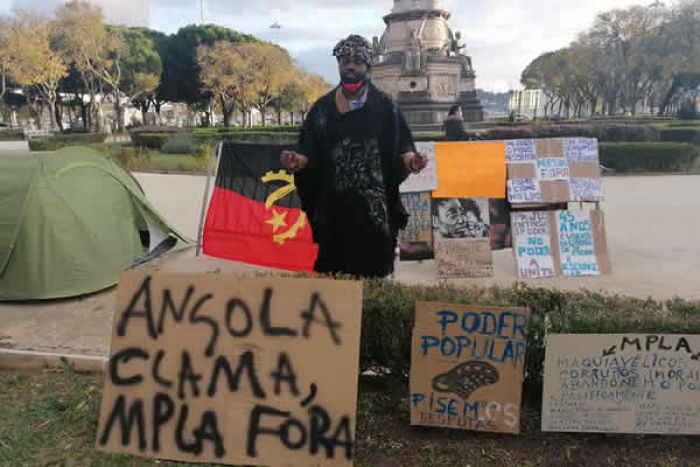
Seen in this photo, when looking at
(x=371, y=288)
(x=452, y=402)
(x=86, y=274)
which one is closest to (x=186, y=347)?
(x=371, y=288)

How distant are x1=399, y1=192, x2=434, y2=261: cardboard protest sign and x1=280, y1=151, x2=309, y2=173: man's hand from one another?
3533 millimetres

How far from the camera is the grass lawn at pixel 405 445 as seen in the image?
294 cm

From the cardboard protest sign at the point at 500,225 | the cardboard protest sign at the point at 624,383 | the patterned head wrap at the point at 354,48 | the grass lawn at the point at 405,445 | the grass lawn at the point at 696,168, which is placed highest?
the patterned head wrap at the point at 354,48

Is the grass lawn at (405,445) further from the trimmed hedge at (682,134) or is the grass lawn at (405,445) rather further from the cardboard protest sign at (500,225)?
the trimmed hedge at (682,134)

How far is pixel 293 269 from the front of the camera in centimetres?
Result: 718

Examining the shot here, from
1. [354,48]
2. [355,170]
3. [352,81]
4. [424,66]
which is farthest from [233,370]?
[424,66]

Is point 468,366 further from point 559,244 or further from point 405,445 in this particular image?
point 559,244

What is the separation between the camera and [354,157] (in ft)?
11.3

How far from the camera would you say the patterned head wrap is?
339cm

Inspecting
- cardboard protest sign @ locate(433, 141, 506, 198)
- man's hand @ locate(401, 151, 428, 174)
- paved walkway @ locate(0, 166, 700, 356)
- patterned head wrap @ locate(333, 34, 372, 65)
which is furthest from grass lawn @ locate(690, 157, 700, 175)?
patterned head wrap @ locate(333, 34, 372, 65)

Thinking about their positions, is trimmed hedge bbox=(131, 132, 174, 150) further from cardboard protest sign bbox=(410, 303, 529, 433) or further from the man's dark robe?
cardboard protest sign bbox=(410, 303, 529, 433)

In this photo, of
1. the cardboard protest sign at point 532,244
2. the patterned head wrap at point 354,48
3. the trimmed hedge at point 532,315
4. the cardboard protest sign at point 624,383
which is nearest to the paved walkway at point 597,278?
the cardboard protest sign at point 532,244

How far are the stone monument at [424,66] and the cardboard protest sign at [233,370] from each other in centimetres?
2868

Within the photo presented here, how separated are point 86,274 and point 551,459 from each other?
16.5 ft
